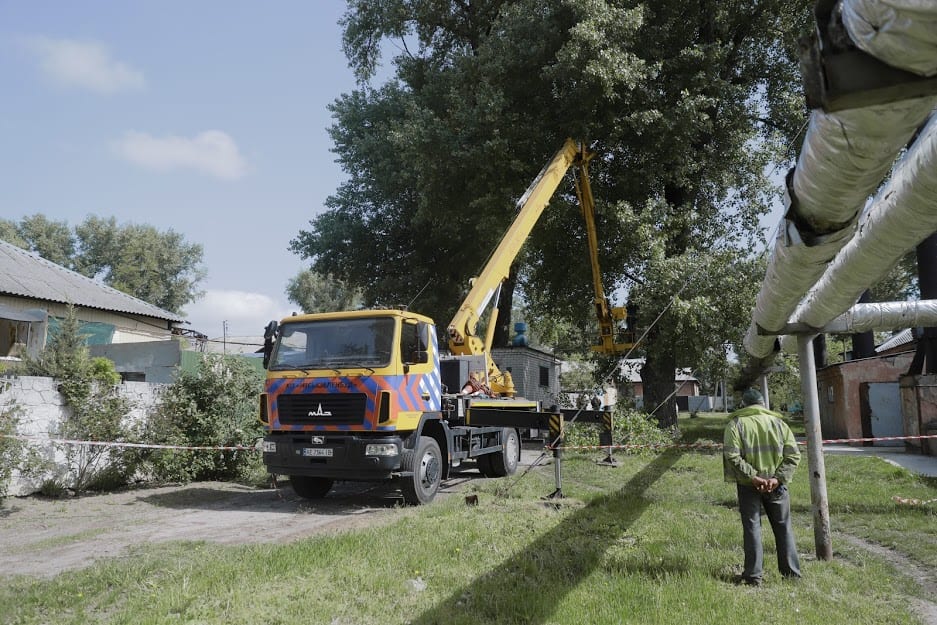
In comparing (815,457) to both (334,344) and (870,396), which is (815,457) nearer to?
(334,344)

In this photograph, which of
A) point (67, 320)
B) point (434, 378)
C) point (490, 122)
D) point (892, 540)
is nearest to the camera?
point (892, 540)

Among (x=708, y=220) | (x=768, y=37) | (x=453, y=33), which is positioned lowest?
(x=708, y=220)

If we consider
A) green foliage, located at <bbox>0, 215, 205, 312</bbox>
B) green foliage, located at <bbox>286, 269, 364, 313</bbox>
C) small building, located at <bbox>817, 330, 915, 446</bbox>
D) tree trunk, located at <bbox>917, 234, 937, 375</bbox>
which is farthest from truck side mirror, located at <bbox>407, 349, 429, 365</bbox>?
green foliage, located at <bbox>286, 269, 364, 313</bbox>

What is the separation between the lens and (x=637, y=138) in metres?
20.1

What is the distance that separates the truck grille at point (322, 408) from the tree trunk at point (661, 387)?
12292 millimetres

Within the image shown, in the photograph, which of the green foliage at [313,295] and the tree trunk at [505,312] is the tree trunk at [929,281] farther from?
the green foliage at [313,295]

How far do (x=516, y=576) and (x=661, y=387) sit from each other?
1574 cm

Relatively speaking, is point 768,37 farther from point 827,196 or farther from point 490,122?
point 827,196

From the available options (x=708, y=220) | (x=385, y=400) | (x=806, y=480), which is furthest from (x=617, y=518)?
(x=708, y=220)

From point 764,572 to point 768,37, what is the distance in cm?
1998

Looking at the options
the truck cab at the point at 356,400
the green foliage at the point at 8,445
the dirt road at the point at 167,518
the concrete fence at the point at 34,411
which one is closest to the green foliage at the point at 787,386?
the truck cab at the point at 356,400

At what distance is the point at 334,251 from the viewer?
1118 inches

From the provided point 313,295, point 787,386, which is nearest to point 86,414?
point 787,386

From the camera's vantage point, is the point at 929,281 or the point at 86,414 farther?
the point at 929,281
